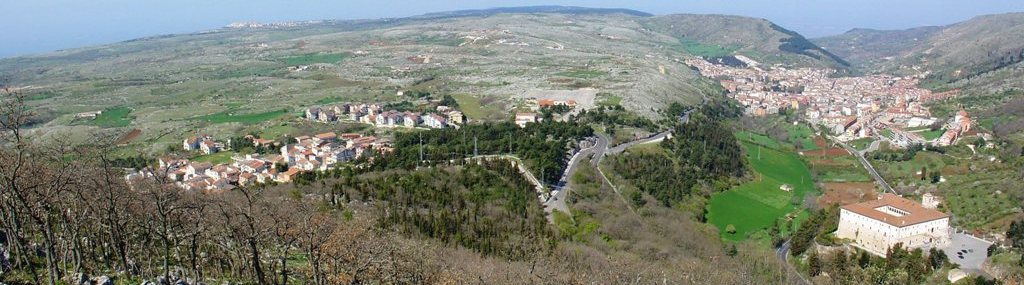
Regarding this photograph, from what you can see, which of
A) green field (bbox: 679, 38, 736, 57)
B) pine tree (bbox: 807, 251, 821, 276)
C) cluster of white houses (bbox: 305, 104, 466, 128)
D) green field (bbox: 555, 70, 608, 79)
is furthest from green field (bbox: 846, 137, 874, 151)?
green field (bbox: 679, 38, 736, 57)

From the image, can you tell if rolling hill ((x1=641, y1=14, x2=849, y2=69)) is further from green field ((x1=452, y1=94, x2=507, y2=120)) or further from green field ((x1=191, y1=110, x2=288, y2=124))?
green field ((x1=191, y1=110, x2=288, y2=124))

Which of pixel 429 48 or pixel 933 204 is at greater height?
pixel 429 48

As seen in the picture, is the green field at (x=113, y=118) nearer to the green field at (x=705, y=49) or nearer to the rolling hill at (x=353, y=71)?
the rolling hill at (x=353, y=71)

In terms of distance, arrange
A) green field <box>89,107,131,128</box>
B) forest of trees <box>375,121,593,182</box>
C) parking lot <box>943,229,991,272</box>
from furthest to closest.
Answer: green field <box>89,107,131,128</box> < forest of trees <box>375,121,593,182</box> < parking lot <box>943,229,991,272</box>

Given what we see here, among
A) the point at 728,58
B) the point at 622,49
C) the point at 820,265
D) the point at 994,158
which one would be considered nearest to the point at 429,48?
the point at 622,49

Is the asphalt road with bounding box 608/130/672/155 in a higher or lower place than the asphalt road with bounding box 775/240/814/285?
higher

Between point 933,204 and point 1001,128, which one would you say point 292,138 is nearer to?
point 933,204

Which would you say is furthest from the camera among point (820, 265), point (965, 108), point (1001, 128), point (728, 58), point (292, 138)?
point (728, 58)
